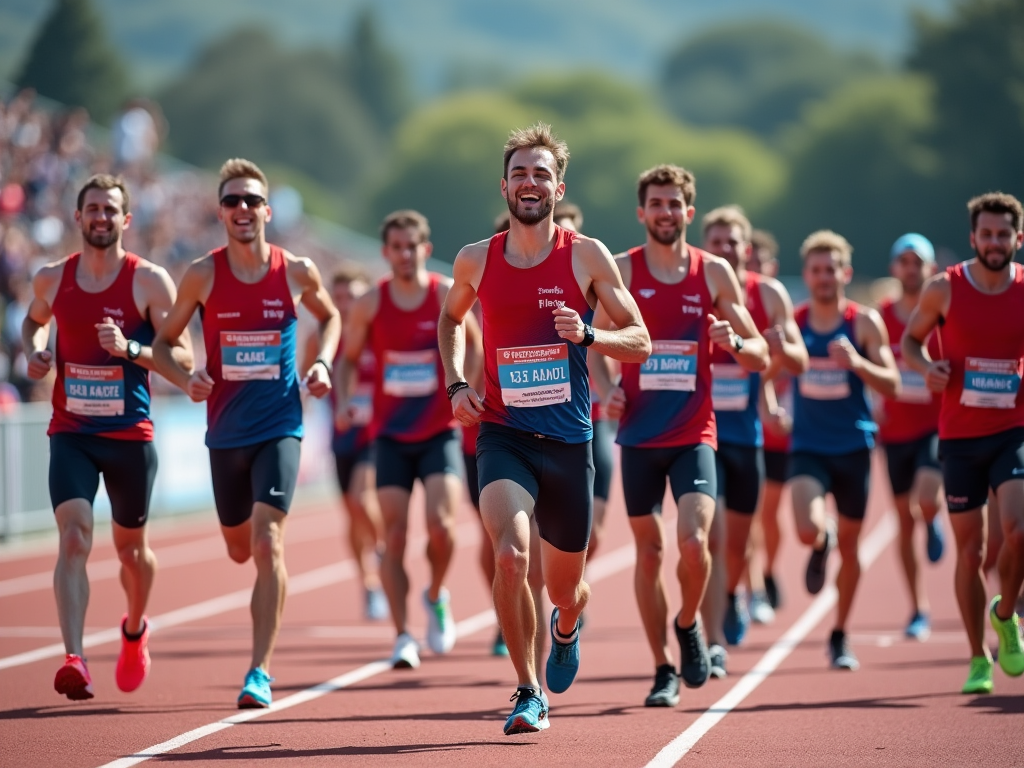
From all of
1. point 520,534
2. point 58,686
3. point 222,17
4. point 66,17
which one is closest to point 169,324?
point 58,686

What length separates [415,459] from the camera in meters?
10.0

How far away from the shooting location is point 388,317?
10.2 m

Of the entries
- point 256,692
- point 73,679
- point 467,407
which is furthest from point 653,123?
point 467,407

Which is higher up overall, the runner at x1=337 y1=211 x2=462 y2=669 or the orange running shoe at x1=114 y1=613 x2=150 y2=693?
the runner at x1=337 y1=211 x2=462 y2=669

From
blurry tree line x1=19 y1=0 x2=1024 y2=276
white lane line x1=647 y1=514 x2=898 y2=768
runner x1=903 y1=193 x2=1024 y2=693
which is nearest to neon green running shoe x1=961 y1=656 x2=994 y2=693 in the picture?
runner x1=903 y1=193 x2=1024 y2=693

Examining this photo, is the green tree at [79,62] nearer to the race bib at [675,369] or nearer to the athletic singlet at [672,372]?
the athletic singlet at [672,372]

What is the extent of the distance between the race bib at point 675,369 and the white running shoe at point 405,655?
8.17 feet

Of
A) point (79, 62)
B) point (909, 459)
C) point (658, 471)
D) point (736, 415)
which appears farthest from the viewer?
point (79, 62)

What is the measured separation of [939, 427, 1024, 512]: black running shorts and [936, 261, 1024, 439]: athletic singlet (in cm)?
5

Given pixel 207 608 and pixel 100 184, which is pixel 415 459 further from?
pixel 207 608

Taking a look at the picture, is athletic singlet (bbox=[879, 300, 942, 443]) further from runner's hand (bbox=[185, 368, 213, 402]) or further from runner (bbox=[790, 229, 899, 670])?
runner's hand (bbox=[185, 368, 213, 402])

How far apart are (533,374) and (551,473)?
45cm

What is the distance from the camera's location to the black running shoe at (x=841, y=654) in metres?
9.57

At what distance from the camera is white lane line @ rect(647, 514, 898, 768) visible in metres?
6.65
